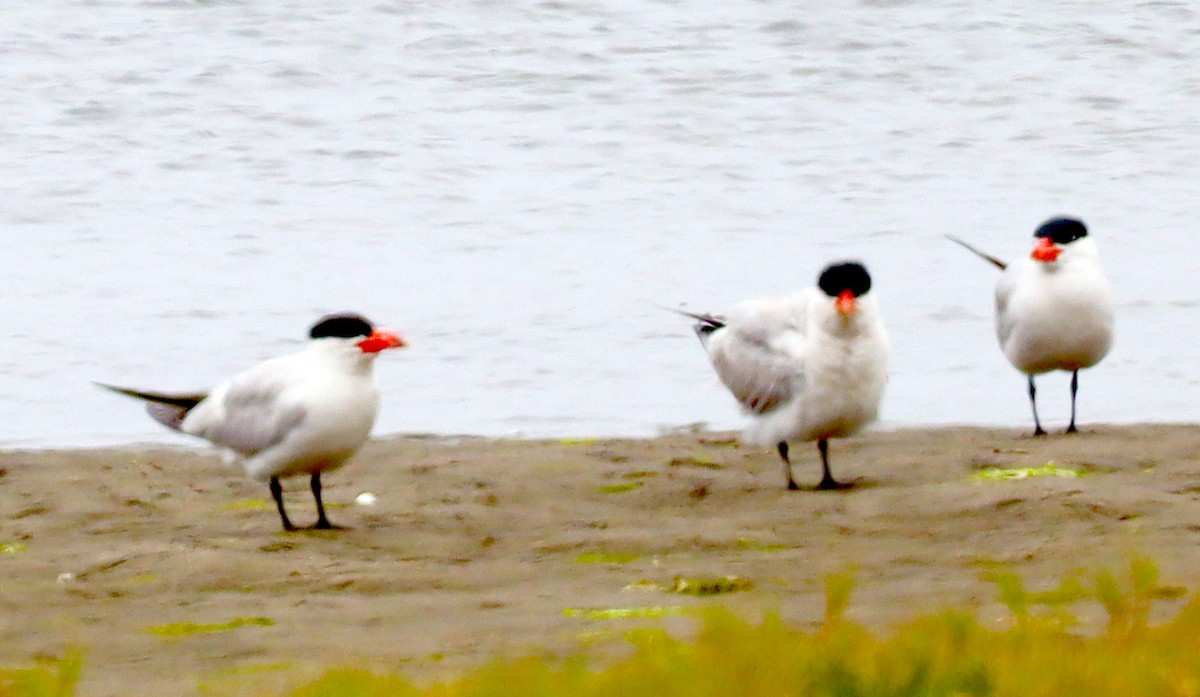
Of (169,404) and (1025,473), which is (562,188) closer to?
(169,404)

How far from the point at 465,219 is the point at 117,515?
888 centimetres

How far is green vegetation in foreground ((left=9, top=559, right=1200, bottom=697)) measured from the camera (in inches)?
159

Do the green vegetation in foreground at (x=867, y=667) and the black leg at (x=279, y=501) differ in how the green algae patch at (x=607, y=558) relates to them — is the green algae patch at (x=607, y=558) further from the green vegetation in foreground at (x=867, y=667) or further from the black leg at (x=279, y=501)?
the green vegetation in foreground at (x=867, y=667)

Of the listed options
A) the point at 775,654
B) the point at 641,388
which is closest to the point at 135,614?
the point at 775,654

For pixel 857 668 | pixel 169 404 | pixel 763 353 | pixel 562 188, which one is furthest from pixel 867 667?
pixel 562 188

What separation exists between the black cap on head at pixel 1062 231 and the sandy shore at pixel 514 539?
35.0 inches

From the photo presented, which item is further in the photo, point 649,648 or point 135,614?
point 135,614

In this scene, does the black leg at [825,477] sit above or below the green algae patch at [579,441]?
above

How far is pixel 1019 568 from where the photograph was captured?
691cm

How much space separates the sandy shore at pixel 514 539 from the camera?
626 cm

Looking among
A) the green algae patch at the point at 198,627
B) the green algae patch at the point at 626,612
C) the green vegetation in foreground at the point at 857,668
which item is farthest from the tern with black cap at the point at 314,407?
the green vegetation in foreground at the point at 857,668

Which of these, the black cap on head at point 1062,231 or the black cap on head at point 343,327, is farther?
the black cap on head at point 1062,231

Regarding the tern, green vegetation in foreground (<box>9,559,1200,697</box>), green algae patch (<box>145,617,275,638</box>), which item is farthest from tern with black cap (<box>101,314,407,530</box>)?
green vegetation in foreground (<box>9,559,1200,697</box>)

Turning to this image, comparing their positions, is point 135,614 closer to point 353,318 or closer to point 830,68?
point 353,318
